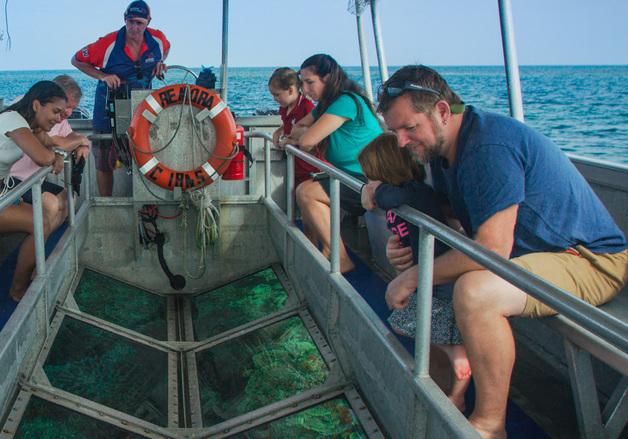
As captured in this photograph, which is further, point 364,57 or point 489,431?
point 364,57

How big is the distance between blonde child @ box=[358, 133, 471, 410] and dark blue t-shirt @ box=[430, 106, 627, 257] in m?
0.13

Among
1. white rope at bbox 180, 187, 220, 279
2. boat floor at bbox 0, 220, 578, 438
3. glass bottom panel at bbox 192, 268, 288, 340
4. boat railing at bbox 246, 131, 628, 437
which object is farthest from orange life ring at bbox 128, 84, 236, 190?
boat railing at bbox 246, 131, 628, 437

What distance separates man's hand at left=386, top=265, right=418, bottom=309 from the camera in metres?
2.16

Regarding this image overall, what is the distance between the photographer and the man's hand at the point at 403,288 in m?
2.16

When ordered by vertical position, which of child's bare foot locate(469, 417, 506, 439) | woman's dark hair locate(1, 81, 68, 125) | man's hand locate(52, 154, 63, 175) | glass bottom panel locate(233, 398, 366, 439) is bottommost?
glass bottom panel locate(233, 398, 366, 439)

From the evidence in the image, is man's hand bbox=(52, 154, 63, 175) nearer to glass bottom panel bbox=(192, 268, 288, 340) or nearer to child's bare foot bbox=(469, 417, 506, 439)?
glass bottom panel bbox=(192, 268, 288, 340)

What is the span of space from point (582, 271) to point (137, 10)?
3.98 m

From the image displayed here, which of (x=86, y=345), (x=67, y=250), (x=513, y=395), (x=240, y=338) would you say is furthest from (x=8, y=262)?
(x=513, y=395)

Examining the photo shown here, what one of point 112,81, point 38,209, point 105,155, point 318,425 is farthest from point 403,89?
point 105,155

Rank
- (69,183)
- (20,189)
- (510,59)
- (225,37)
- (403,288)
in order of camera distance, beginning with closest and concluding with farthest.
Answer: (403,288), (20,189), (510,59), (69,183), (225,37)

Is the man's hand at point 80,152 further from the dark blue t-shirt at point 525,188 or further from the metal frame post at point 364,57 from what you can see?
the metal frame post at point 364,57

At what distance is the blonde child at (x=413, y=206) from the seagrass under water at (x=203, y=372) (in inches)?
21.9

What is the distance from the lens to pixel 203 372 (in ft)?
11.9

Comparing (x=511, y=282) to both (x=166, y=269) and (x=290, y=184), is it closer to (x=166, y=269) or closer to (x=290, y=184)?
(x=290, y=184)
